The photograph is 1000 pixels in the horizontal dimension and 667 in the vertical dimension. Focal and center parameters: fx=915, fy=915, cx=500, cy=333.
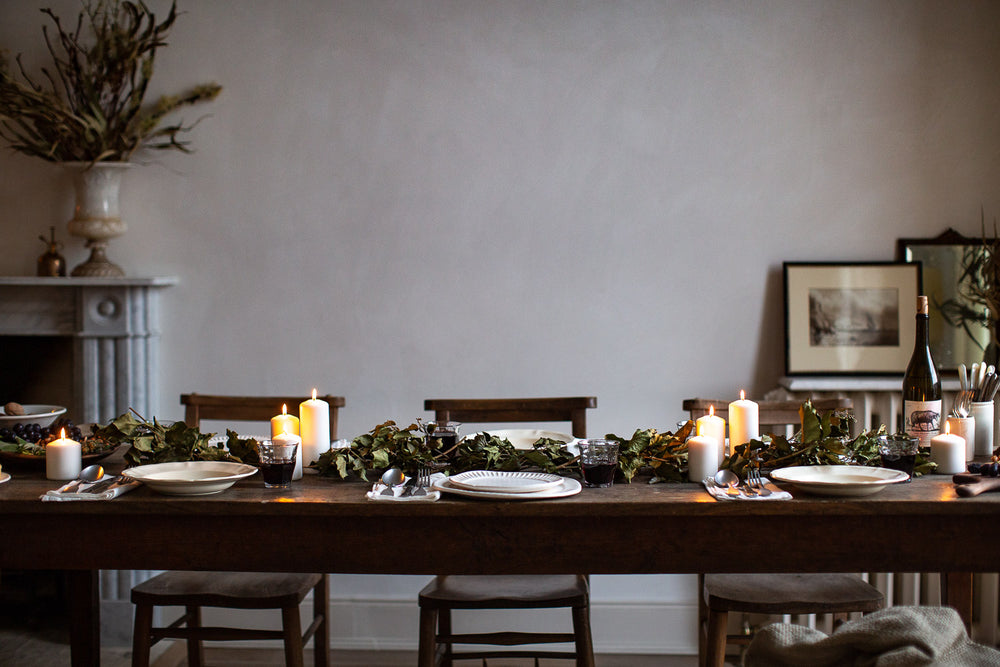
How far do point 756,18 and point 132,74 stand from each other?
6.89 ft

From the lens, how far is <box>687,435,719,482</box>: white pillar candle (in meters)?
1.73

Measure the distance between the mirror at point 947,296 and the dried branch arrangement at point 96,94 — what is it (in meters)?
2.46

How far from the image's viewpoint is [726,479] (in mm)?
1678

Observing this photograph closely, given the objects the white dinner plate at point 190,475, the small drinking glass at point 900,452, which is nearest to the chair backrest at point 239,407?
the white dinner plate at point 190,475

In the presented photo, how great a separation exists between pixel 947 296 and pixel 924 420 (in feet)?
3.93

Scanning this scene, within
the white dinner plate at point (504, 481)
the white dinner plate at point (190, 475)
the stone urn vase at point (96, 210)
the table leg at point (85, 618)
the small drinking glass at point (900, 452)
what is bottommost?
the table leg at point (85, 618)

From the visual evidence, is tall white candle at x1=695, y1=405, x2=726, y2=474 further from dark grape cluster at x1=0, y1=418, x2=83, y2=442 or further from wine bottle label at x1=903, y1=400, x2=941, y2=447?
dark grape cluster at x1=0, y1=418, x2=83, y2=442

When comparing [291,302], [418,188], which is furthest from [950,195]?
[291,302]

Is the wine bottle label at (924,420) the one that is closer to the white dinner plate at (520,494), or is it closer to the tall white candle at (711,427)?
the tall white candle at (711,427)

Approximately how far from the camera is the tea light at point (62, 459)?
5.85 feet

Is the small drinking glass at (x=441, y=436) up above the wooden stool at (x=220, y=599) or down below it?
above

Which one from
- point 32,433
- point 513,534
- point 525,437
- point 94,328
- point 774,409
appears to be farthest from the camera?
point 94,328

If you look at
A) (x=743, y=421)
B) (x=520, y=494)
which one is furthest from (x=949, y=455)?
(x=520, y=494)

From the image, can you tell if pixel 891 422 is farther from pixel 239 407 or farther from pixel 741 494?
pixel 239 407
